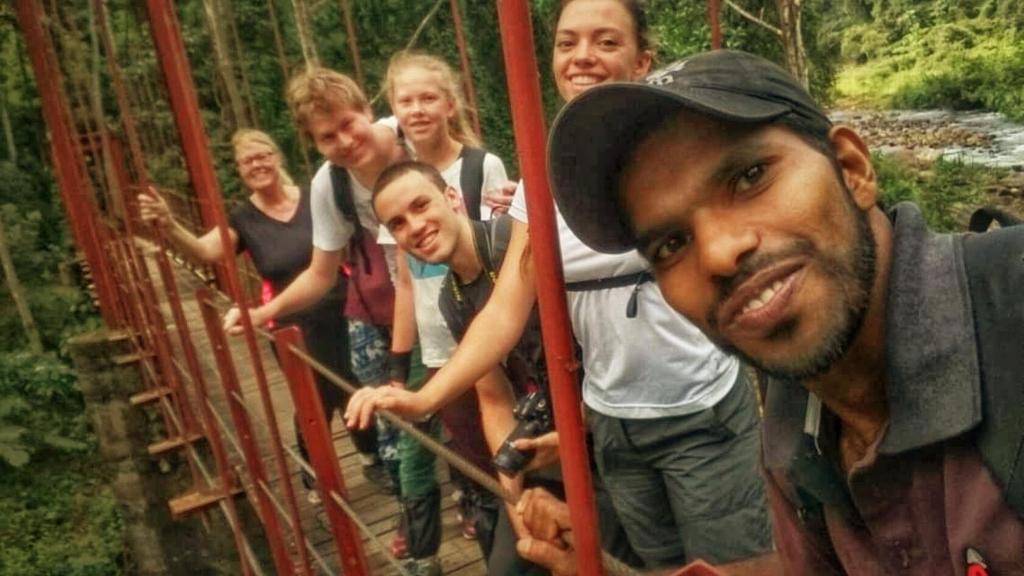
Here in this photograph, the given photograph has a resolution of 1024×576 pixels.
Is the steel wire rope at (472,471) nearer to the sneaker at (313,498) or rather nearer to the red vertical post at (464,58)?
the red vertical post at (464,58)

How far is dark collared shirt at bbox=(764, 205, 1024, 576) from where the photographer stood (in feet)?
1.97

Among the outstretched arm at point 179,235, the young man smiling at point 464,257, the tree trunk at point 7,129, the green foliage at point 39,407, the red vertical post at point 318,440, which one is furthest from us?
the tree trunk at point 7,129

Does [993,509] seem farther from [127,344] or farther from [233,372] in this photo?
[127,344]

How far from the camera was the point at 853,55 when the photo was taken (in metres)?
7.16

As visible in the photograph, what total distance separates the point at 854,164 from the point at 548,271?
0.31 metres

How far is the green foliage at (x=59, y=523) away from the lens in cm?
798

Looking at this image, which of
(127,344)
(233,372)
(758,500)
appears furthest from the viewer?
(127,344)

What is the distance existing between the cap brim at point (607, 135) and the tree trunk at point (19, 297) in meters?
9.75

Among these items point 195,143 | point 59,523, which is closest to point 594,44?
point 195,143

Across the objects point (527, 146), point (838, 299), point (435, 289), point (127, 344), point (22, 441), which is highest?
point (527, 146)

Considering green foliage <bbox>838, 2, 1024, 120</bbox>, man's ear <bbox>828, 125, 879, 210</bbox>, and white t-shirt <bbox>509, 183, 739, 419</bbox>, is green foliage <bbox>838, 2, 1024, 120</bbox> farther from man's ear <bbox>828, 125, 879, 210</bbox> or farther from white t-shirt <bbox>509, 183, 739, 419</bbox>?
man's ear <bbox>828, 125, 879, 210</bbox>

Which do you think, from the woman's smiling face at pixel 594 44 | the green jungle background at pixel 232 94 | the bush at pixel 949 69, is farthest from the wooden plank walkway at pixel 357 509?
the bush at pixel 949 69

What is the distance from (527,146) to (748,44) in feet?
23.5

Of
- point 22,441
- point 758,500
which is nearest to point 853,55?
point 758,500
